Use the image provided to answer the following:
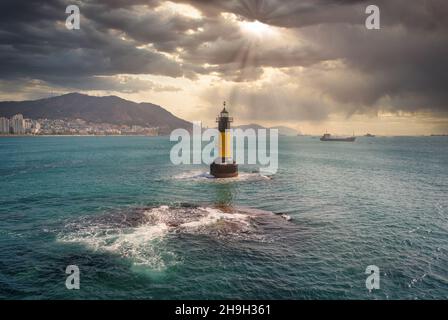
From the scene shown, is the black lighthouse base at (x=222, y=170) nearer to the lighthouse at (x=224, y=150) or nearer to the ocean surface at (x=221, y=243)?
the lighthouse at (x=224, y=150)

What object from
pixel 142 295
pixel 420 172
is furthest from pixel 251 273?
pixel 420 172

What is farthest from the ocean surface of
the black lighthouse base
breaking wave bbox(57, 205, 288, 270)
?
the black lighthouse base

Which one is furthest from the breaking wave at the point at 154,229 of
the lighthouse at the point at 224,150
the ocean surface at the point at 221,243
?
the lighthouse at the point at 224,150

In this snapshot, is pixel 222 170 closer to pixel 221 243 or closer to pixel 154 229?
pixel 154 229

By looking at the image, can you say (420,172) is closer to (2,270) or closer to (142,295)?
(142,295)

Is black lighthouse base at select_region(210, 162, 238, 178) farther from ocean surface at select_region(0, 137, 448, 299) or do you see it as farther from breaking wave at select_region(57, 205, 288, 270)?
breaking wave at select_region(57, 205, 288, 270)

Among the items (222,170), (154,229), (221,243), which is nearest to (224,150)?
(222,170)
